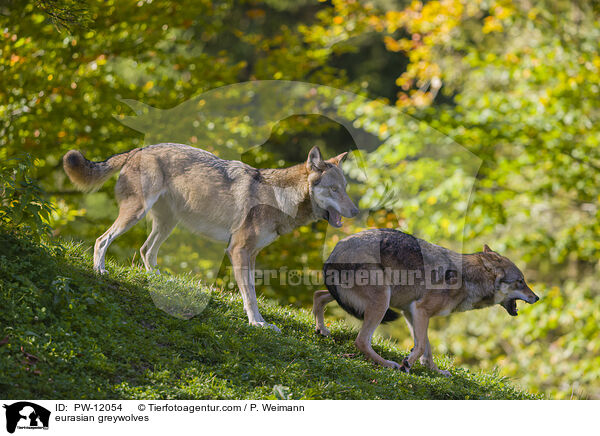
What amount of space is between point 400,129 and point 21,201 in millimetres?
8259

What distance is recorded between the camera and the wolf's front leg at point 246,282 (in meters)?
6.24

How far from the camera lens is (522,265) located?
46.9 feet

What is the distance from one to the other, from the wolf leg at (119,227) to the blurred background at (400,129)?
2366mm

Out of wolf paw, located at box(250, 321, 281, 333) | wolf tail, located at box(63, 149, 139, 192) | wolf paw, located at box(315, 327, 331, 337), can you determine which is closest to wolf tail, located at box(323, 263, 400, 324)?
wolf paw, located at box(315, 327, 331, 337)

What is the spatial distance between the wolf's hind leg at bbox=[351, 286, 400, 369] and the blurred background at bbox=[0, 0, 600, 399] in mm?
3559

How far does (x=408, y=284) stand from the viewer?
665 cm

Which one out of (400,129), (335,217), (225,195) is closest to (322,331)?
(335,217)

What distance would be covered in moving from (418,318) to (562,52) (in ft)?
26.4

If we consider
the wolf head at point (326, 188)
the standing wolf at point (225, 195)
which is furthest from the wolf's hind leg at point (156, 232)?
the wolf head at point (326, 188)

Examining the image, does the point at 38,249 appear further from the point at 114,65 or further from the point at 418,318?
the point at 114,65

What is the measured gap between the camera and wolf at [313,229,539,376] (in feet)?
21.0

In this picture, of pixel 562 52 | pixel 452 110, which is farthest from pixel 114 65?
pixel 562 52

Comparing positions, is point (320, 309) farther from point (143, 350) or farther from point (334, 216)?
point (143, 350)
